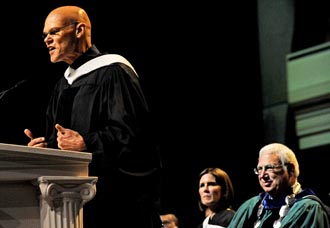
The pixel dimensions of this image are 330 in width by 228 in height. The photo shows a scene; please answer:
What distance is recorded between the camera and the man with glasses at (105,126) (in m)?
3.00

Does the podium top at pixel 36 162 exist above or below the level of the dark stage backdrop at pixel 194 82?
below

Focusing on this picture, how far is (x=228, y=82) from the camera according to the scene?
25.2 ft

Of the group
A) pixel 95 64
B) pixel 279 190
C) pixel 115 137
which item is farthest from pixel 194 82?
pixel 115 137

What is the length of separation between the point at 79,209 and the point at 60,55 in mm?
1058

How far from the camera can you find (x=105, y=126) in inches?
124

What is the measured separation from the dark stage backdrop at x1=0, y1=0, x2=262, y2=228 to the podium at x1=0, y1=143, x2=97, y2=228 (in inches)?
174

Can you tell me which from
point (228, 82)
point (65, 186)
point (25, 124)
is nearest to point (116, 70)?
point (65, 186)

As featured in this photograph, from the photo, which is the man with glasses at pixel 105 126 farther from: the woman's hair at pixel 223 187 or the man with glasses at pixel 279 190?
the woman's hair at pixel 223 187

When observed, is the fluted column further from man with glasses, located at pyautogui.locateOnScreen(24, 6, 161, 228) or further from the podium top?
man with glasses, located at pyautogui.locateOnScreen(24, 6, 161, 228)

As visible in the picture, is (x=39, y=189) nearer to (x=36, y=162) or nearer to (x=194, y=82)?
(x=36, y=162)

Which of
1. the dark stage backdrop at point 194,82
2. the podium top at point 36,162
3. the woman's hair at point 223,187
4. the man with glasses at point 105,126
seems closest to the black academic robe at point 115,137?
the man with glasses at point 105,126

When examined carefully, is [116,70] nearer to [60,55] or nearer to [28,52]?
[60,55]

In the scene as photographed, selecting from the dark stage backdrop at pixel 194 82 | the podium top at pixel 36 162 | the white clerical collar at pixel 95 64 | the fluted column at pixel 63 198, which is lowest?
the fluted column at pixel 63 198

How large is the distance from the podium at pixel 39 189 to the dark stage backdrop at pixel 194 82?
4.41m
